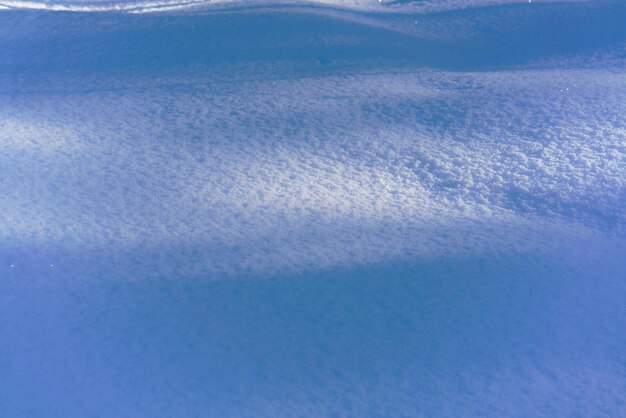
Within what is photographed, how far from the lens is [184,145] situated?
8.24 feet

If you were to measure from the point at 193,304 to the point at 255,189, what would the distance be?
1.83 ft

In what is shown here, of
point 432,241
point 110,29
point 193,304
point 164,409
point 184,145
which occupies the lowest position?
point 164,409

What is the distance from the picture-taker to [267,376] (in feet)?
5.49

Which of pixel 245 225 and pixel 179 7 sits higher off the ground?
pixel 179 7

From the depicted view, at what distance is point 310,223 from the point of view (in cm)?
212

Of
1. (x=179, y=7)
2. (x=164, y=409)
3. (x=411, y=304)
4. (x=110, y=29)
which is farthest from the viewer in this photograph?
(x=179, y=7)

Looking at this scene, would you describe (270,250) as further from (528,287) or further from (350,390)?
(528,287)

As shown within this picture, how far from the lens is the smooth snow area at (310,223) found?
5.45ft

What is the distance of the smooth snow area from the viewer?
1.66 meters

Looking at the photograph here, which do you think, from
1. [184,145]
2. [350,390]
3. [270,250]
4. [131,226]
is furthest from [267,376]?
[184,145]

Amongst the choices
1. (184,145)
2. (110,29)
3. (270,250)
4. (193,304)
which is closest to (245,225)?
(270,250)

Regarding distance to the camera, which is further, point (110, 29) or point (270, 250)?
point (110, 29)

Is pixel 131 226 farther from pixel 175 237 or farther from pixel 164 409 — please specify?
pixel 164 409

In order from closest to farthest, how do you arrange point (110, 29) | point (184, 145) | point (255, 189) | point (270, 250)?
point (270, 250) < point (255, 189) < point (184, 145) < point (110, 29)
